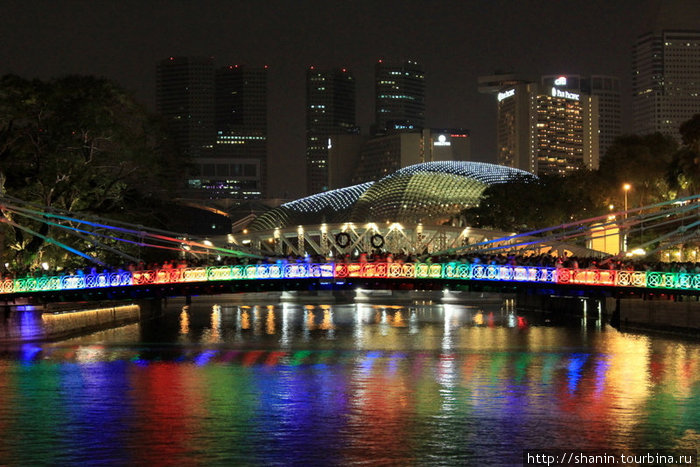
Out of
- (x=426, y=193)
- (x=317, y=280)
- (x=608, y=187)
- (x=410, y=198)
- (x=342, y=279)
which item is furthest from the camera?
(x=426, y=193)

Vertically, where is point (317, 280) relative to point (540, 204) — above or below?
below

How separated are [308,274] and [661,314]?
2309 centimetres

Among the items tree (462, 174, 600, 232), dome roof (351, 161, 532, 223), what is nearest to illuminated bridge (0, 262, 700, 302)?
Answer: tree (462, 174, 600, 232)

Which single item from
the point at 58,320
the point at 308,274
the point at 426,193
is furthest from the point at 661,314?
the point at 426,193

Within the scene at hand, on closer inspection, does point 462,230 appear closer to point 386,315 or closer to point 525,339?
point 386,315

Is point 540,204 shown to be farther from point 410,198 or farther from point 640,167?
point 410,198

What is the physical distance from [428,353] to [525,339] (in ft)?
36.3

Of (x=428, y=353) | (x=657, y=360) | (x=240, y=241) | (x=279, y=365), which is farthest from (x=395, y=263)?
(x=240, y=241)

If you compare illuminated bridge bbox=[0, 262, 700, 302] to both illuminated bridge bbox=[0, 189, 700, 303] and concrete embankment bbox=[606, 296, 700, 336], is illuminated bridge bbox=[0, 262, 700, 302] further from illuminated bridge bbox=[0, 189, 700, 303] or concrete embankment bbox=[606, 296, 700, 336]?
concrete embankment bbox=[606, 296, 700, 336]

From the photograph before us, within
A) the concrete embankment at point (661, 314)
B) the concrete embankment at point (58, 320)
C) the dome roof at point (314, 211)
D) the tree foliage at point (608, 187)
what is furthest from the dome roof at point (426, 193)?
the concrete embankment at point (58, 320)

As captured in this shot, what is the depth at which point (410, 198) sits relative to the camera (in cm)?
16800

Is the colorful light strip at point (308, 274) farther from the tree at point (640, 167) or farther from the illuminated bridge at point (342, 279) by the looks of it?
the tree at point (640, 167)

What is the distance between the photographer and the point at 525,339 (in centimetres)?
7669

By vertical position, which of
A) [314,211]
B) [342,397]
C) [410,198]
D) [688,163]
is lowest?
[342,397]
